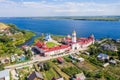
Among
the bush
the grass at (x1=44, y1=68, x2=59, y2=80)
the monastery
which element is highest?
the monastery

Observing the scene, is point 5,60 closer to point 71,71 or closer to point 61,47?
point 61,47

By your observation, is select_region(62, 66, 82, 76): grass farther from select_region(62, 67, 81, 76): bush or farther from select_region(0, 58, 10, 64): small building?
select_region(0, 58, 10, 64): small building

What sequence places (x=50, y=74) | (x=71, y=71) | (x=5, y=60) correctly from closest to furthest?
(x=50, y=74) → (x=71, y=71) → (x=5, y=60)

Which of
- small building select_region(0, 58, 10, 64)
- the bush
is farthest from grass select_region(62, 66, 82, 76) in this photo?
small building select_region(0, 58, 10, 64)

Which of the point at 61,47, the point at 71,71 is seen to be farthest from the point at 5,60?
the point at 71,71

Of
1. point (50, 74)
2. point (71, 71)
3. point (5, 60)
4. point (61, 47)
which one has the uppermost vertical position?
point (61, 47)

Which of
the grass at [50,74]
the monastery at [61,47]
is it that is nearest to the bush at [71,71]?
the grass at [50,74]

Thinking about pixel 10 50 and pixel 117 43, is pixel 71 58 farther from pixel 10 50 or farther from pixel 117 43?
pixel 117 43

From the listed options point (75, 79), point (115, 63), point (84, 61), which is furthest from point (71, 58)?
point (75, 79)

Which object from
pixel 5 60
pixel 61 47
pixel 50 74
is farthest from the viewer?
pixel 61 47

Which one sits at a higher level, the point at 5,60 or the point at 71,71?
the point at 5,60

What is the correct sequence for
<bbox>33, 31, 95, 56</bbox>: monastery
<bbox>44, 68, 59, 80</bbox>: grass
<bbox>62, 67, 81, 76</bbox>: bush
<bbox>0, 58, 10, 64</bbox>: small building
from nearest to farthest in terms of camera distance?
<bbox>44, 68, 59, 80</bbox>: grass
<bbox>62, 67, 81, 76</bbox>: bush
<bbox>0, 58, 10, 64</bbox>: small building
<bbox>33, 31, 95, 56</bbox>: monastery
